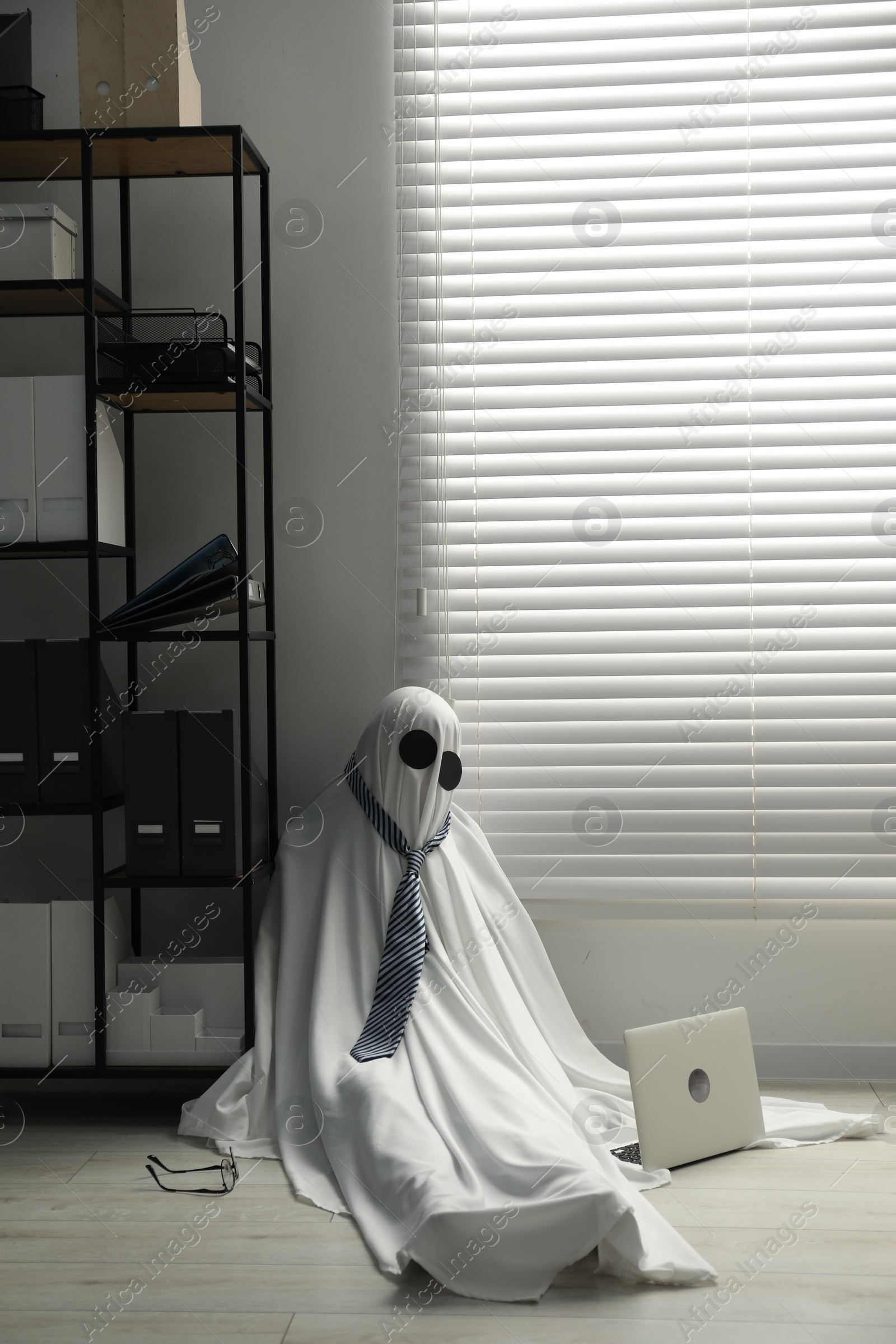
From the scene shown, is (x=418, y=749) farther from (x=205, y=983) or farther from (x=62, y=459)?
(x=62, y=459)

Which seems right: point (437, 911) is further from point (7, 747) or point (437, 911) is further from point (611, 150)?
point (611, 150)

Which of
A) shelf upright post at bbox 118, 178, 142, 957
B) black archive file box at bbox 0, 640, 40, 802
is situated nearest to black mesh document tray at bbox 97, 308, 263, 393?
shelf upright post at bbox 118, 178, 142, 957

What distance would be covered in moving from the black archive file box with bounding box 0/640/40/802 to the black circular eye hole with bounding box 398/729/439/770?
804 mm

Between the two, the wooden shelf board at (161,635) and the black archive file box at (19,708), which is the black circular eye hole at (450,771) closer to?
the wooden shelf board at (161,635)

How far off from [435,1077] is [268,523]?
131 centimetres

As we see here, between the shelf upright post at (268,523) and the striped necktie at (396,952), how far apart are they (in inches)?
12.3

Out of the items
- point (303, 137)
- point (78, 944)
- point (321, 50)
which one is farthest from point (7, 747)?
point (321, 50)

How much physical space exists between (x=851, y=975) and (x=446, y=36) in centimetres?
250

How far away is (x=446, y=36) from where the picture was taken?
2498mm

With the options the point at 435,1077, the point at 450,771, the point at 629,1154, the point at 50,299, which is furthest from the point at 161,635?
the point at 629,1154

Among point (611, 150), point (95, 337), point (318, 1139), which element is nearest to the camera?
point (318, 1139)

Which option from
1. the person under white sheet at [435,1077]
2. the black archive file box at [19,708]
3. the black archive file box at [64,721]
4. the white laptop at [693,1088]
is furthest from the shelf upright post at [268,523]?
the white laptop at [693,1088]

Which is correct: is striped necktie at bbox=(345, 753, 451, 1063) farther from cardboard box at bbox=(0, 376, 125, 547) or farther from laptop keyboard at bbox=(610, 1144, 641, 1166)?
cardboard box at bbox=(0, 376, 125, 547)

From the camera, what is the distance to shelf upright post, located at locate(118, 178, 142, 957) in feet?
8.19
